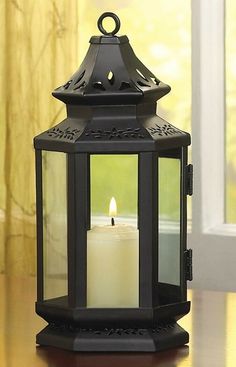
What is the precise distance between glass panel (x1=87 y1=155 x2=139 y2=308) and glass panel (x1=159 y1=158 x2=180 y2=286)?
44 mm

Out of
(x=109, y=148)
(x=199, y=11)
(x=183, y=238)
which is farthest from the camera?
(x=199, y=11)

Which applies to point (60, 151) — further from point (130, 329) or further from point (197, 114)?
point (197, 114)

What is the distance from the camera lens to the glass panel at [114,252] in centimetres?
134

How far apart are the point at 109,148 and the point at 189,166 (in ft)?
0.53

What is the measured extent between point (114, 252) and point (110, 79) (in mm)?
234


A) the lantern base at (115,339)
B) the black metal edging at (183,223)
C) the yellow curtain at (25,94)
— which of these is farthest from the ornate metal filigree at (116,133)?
the yellow curtain at (25,94)

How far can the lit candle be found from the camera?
134 centimetres

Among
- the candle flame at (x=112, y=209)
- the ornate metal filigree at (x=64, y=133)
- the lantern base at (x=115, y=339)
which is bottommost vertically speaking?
the lantern base at (x=115, y=339)

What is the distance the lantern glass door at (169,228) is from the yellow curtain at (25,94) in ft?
5.33

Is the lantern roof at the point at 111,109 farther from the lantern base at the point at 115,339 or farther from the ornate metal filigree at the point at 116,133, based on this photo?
the lantern base at the point at 115,339

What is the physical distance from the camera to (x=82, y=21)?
3174mm

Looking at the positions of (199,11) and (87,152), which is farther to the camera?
(199,11)

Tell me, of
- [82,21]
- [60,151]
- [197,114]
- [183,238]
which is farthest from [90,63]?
[82,21]

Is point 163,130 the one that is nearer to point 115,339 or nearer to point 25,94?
point 115,339
